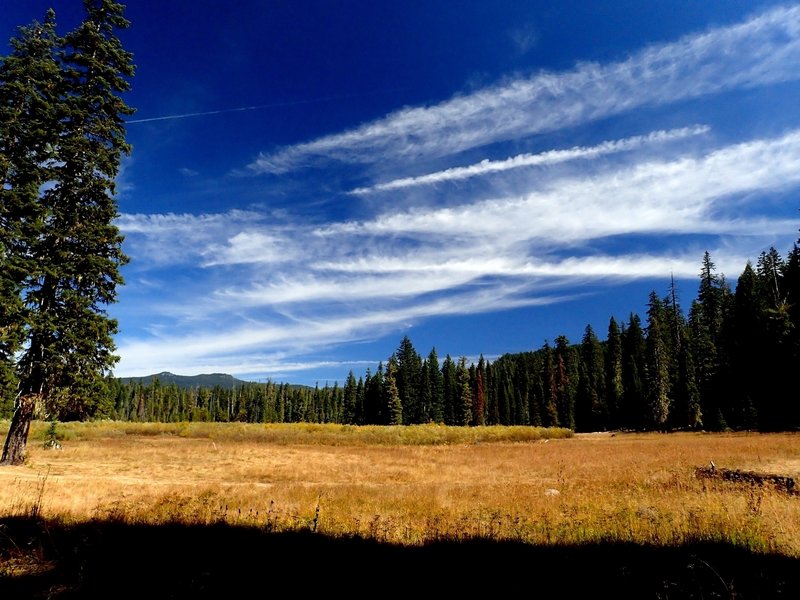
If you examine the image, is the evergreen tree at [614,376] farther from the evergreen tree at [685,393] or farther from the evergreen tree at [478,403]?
the evergreen tree at [478,403]

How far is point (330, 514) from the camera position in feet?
34.0

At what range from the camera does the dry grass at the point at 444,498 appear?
8688 millimetres

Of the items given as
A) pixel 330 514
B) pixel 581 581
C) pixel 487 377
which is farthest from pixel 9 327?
pixel 487 377

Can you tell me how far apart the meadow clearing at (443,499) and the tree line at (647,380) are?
6.56m

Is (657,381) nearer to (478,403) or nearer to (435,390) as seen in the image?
(478,403)

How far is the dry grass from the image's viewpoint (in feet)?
28.5

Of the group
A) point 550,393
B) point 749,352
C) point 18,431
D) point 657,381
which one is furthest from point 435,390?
point 18,431

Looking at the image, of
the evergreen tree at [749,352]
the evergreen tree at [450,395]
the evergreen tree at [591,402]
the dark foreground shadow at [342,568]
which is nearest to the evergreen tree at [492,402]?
the evergreen tree at [450,395]

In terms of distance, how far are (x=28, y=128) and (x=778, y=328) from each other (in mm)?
54369

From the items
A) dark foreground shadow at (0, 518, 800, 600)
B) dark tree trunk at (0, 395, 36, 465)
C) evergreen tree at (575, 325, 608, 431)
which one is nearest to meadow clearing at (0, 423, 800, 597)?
dark foreground shadow at (0, 518, 800, 600)

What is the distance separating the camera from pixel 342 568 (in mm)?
6148

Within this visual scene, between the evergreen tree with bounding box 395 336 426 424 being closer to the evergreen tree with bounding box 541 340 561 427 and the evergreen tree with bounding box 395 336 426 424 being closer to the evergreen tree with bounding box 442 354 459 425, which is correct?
the evergreen tree with bounding box 442 354 459 425

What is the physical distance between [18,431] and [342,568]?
66.0ft

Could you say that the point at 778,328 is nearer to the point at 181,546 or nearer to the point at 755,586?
the point at 755,586
